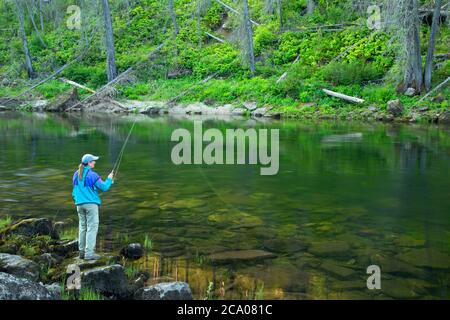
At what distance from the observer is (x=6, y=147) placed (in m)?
21.2

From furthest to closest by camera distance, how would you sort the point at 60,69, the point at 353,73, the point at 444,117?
the point at 60,69 → the point at 353,73 → the point at 444,117

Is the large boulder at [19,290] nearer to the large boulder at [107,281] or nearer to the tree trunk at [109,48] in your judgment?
the large boulder at [107,281]

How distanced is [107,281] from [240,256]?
92.6 inches

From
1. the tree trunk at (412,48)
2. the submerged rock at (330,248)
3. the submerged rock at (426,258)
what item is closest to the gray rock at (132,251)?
the submerged rock at (330,248)

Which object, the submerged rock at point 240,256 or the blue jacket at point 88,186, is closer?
the blue jacket at point 88,186

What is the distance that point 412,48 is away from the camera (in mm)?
29078

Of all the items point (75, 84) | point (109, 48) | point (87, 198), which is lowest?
point (87, 198)

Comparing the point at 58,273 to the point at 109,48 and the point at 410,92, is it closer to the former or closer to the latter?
the point at 410,92

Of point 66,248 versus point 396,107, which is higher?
point 396,107

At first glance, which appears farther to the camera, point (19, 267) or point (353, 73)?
point (353, 73)

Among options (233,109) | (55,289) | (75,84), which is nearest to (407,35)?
(233,109)

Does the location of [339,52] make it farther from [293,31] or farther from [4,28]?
[4,28]

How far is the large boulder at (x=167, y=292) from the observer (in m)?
6.42

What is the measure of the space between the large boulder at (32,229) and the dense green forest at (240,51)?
2388 cm
